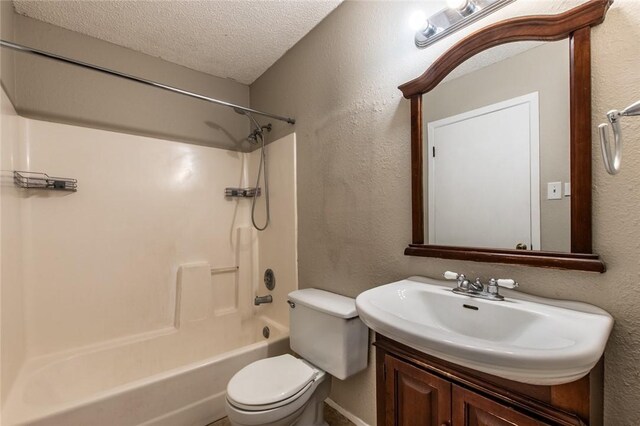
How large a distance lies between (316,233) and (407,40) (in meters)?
1.18

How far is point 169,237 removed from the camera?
2.12m

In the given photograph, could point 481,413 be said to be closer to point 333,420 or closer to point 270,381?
point 270,381

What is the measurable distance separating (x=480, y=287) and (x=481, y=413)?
0.40 m

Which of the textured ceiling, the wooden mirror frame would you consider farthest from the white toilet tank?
the textured ceiling

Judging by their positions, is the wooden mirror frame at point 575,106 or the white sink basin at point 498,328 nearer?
the white sink basin at point 498,328

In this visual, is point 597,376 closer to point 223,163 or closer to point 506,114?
point 506,114

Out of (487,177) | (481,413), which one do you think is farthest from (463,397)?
(487,177)

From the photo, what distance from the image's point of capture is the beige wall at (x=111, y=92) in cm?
167

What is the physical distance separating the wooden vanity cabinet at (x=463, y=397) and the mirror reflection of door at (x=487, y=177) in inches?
17.9

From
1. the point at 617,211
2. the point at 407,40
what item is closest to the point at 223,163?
the point at 407,40

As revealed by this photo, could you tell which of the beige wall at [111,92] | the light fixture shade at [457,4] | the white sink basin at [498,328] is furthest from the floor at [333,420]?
the light fixture shade at [457,4]

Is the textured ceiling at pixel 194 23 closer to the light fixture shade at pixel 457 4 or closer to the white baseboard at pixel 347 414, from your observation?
the light fixture shade at pixel 457 4

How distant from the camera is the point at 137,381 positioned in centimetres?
140

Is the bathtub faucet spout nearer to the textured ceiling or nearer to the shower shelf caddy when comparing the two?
the shower shelf caddy
